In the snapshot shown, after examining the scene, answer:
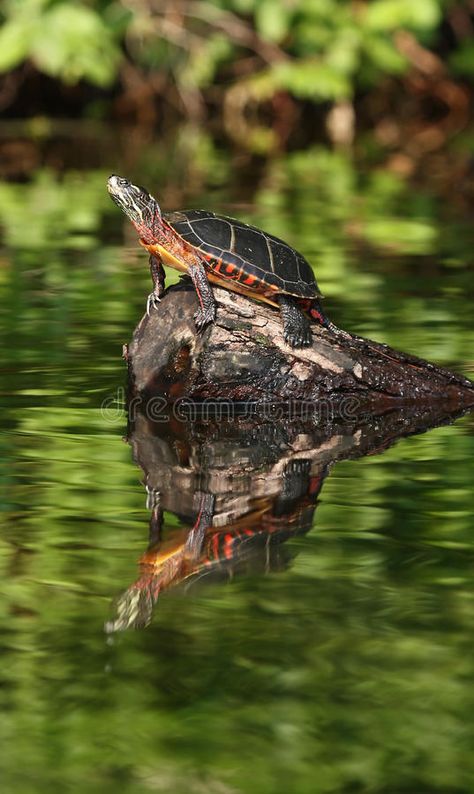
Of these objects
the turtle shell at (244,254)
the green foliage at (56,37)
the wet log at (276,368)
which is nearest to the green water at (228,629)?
the wet log at (276,368)

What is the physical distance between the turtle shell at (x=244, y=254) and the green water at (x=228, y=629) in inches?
28.8

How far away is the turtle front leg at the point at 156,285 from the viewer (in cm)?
578

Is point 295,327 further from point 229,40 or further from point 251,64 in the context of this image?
point 251,64

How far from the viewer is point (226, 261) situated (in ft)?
18.4

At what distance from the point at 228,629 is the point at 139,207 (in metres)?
2.83

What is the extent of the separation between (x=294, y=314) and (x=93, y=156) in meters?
11.6

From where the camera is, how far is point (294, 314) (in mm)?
5523

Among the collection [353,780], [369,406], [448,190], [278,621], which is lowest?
[353,780]

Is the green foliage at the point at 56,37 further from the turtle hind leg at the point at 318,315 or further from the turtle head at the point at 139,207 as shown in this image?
the turtle hind leg at the point at 318,315

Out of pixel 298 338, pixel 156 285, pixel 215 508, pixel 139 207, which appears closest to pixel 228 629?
pixel 215 508

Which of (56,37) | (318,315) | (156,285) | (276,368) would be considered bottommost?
(276,368)

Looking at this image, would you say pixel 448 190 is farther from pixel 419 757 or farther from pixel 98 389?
pixel 419 757

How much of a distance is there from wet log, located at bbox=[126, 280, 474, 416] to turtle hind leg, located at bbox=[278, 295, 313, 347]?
35 millimetres

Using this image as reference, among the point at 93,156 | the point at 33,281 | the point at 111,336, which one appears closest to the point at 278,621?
the point at 111,336
